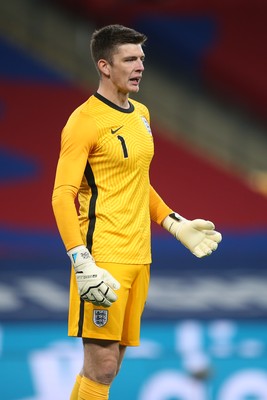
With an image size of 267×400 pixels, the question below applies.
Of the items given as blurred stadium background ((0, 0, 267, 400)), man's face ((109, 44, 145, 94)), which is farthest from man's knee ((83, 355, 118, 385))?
blurred stadium background ((0, 0, 267, 400))

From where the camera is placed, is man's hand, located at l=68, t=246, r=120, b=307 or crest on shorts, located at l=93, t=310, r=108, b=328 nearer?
man's hand, located at l=68, t=246, r=120, b=307

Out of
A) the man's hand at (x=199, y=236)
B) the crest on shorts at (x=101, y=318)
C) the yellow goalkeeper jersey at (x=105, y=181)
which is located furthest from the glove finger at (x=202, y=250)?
the crest on shorts at (x=101, y=318)

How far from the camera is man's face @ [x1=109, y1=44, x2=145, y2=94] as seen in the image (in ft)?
12.8

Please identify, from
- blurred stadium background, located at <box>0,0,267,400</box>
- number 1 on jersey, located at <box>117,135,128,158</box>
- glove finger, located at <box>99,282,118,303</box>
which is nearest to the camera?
glove finger, located at <box>99,282,118,303</box>

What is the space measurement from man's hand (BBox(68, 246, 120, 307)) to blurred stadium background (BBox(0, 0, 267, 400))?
10.8 ft

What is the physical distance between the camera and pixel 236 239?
9.91 m

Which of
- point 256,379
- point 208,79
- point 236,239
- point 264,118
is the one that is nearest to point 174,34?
point 208,79

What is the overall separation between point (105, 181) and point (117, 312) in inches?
19.5

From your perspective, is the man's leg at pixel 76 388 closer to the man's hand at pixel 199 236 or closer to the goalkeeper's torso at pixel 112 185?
the goalkeeper's torso at pixel 112 185

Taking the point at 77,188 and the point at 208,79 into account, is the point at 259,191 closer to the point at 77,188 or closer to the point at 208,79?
A: the point at 208,79

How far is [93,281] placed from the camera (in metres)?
3.66

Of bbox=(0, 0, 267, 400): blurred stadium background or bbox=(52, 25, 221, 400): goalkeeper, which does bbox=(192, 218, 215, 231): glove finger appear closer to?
bbox=(52, 25, 221, 400): goalkeeper

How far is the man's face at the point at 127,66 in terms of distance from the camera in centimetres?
389

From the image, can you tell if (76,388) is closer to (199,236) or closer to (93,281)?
(93,281)
